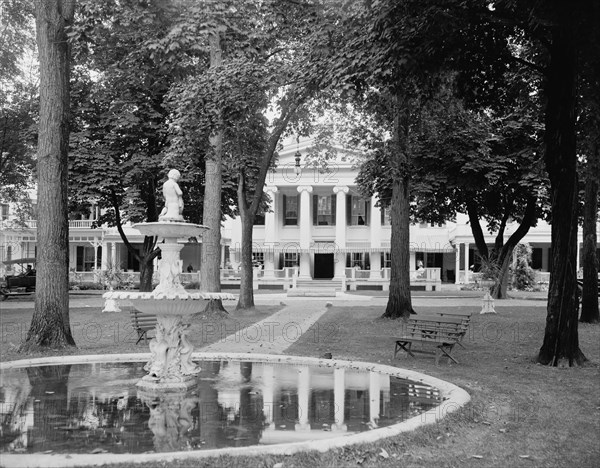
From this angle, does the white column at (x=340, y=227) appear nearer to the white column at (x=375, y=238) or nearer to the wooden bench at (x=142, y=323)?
the white column at (x=375, y=238)

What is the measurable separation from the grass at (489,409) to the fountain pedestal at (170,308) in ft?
12.0

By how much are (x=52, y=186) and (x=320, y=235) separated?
39849 mm

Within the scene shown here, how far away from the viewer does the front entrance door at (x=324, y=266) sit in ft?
175

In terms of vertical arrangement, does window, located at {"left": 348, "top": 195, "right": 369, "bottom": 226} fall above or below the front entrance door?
above

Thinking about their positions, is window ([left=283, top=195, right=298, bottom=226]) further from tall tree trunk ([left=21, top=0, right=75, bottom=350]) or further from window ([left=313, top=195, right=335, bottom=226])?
tall tree trunk ([left=21, top=0, right=75, bottom=350])

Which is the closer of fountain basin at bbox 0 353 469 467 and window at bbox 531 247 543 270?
fountain basin at bbox 0 353 469 467

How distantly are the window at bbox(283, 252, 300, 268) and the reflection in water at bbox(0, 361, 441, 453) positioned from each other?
40353 millimetres

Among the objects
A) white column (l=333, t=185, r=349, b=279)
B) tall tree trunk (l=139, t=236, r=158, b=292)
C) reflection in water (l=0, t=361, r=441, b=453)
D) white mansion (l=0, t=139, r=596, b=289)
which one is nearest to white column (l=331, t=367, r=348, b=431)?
reflection in water (l=0, t=361, r=441, b=453)

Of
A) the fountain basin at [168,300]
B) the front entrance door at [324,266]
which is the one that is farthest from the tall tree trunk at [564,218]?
the front entrance door at [324,266]

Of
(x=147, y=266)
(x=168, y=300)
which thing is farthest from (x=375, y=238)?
(x=168, y=300)

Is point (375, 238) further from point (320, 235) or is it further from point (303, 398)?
point (303, 398)

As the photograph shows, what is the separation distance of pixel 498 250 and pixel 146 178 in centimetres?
1903

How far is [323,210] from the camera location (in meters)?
53.7

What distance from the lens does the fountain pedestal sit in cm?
898
